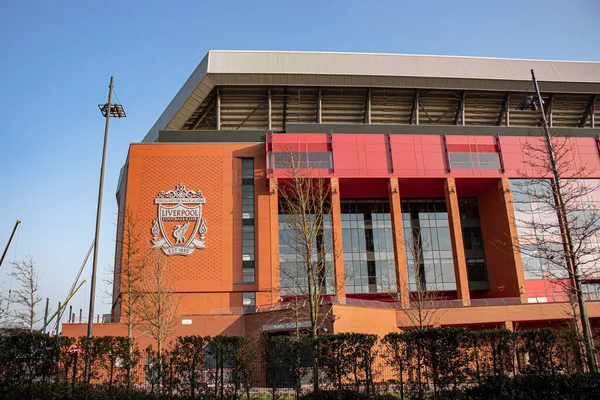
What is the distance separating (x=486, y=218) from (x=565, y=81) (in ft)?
56.4

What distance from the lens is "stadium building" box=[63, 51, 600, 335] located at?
43188 mm

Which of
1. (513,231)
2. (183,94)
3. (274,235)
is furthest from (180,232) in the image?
(513,231)

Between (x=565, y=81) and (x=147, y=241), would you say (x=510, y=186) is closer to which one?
(x=565, y=81)

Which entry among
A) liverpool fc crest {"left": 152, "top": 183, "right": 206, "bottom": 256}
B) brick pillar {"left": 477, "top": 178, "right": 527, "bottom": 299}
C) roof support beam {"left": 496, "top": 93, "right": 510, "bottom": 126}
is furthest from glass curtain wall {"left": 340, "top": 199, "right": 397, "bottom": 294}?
roof support beam {"left": 496, "top": 93, "right": 510, "bottom": 126}

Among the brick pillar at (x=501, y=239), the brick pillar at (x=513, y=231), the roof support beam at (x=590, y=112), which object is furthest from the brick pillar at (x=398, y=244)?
the roof support beam at (x=590, y=112)

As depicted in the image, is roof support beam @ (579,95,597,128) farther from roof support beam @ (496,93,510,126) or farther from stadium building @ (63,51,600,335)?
roof support beam @ (496,93,510,126)

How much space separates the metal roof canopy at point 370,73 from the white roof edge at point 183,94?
18cm

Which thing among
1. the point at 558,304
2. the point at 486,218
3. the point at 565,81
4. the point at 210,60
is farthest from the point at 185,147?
the point at 565,81

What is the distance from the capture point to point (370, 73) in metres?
51.0

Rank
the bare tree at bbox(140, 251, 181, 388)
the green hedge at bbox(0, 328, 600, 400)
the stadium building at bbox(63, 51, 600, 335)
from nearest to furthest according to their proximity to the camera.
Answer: the green hedge at bbox(0, 328, 600, 400) → the bare tree at bbox(140, 251, 181, 388) → the stadium building at bbox(63, 51, 600, 335)

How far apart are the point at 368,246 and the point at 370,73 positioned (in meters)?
17.6

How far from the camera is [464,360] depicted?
1594 centimetres

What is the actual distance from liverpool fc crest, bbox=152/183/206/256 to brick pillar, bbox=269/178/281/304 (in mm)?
6148

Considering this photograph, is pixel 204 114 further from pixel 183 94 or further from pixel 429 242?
pixel 429 242
